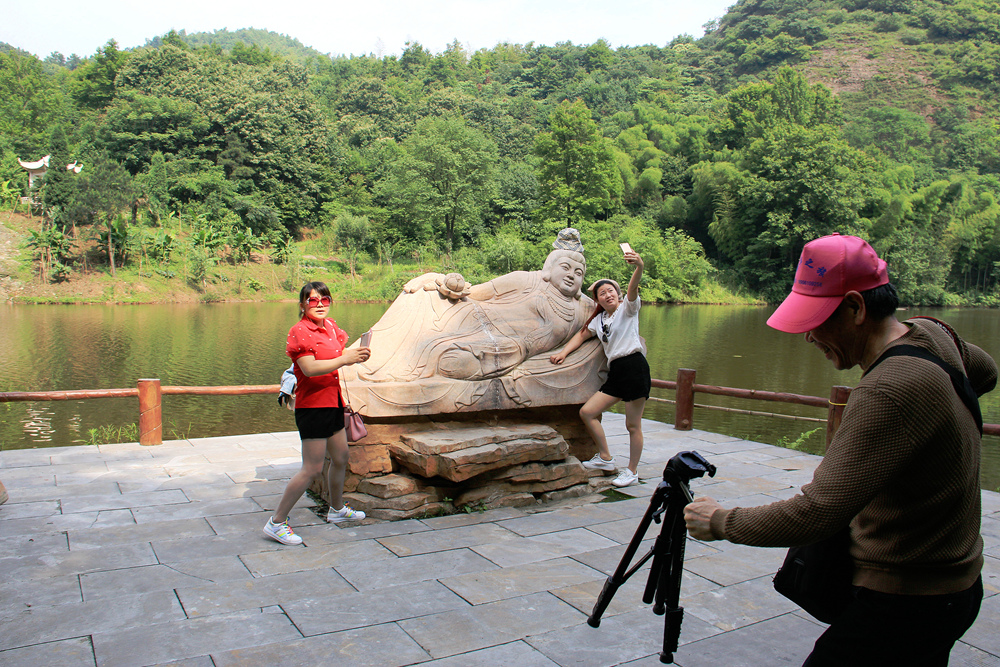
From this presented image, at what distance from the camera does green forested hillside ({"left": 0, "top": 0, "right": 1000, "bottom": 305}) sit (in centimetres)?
2950

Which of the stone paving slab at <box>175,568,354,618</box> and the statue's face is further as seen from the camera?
the statue's face

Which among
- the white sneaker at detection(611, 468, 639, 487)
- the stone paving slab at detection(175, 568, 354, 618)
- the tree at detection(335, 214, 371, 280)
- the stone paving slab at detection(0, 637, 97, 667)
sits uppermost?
the tree at detection(335, 214, 371, 280)

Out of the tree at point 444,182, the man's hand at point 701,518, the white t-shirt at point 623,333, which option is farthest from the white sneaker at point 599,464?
the tree at point 444,182

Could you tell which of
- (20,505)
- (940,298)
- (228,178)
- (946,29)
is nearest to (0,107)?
(228,178)

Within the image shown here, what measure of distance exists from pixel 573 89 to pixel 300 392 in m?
64.9

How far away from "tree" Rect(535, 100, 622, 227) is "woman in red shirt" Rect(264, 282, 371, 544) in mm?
30343

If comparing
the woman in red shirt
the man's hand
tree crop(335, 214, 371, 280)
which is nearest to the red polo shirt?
the woman in red shirt

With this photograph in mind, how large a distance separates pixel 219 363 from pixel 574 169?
24111mm

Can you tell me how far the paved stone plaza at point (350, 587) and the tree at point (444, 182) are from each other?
2968 cm

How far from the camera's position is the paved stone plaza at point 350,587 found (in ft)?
8.73

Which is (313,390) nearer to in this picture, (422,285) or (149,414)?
(422,285)

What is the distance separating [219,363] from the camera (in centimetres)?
1348

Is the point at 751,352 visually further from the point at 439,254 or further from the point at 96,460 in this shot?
the point at 439,254

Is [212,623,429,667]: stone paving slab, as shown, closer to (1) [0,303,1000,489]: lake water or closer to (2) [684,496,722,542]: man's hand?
(2) [684,496,722,542]: man's hand
